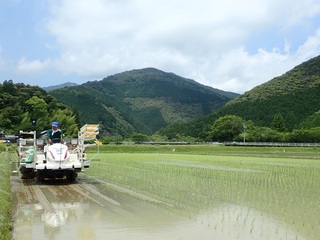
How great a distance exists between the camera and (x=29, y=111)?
251 ft

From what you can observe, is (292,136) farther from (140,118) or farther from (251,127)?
(140,118)

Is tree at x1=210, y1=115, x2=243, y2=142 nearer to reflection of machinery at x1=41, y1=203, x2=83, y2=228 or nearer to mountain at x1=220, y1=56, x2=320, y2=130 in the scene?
mountain at x1=220, y1=56, x2=320, y2=130

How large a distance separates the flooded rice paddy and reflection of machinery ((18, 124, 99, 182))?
1.82 ft

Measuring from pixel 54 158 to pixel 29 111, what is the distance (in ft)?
224

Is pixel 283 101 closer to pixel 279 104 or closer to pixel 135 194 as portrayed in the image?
pixel 279 104

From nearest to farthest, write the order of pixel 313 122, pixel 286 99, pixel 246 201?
pixel 246 201 < pixel 313 122 < pixel 286 99

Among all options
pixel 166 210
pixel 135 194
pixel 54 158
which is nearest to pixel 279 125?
pixel 54 158

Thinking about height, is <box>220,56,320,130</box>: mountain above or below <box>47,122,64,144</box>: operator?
above

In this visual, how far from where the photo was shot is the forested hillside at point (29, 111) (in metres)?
70.9

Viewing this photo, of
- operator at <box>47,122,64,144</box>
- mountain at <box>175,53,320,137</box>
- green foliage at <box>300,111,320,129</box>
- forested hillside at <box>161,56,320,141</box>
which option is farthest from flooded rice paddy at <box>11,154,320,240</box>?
mountain at <box>175,53,320,137</box>

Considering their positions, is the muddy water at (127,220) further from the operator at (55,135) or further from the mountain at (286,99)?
the mountain at (286,99)

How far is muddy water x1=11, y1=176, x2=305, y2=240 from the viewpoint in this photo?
621 cm

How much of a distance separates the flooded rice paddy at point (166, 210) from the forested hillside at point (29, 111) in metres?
59.0

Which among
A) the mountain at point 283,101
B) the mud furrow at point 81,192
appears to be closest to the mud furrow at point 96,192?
the mud furrow at point 81,192
